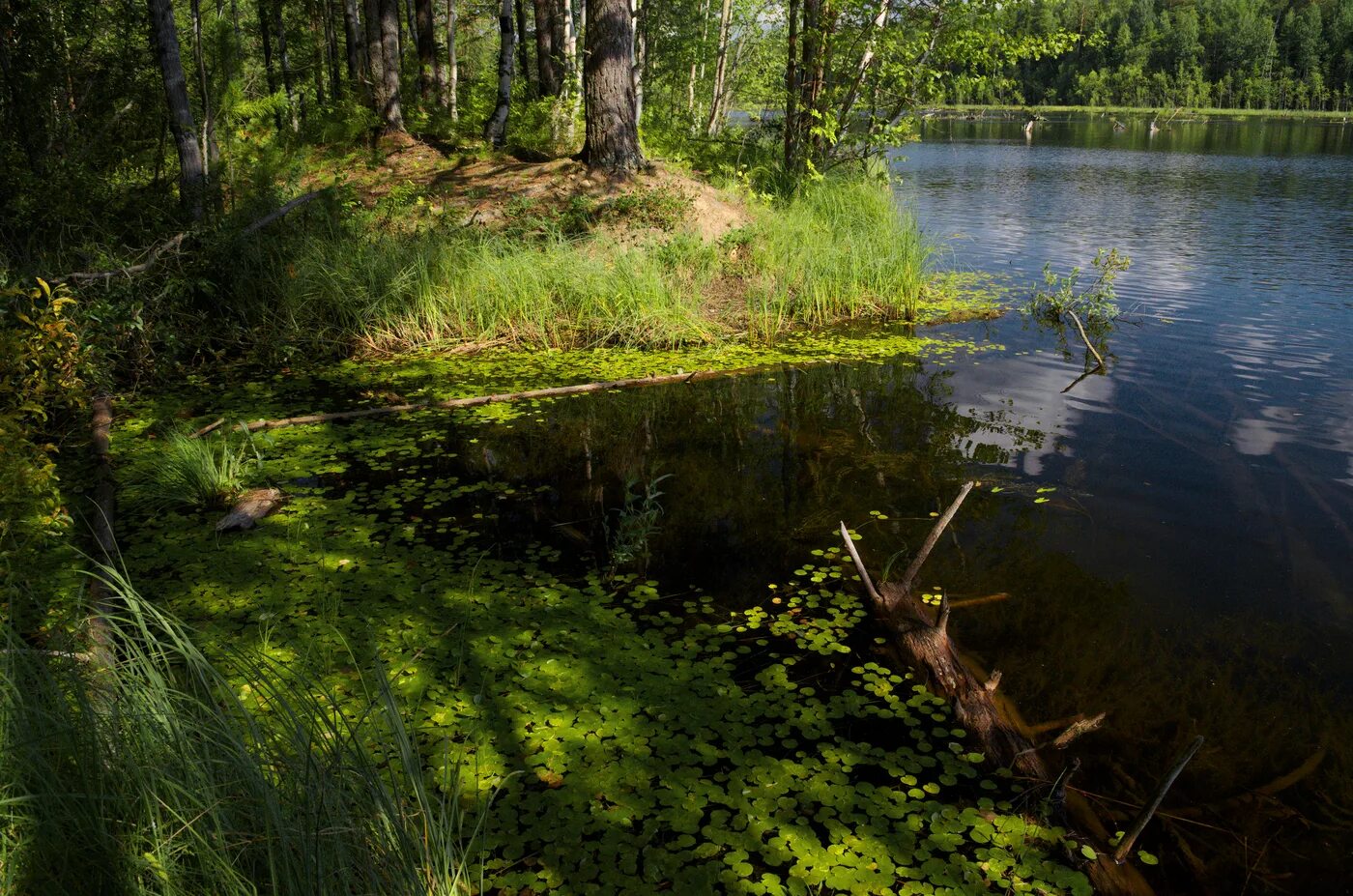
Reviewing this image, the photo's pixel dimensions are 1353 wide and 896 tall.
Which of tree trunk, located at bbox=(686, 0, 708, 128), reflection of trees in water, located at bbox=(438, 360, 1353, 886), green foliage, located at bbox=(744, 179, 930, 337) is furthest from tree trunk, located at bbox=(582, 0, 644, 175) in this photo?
tree trunk, located at bbox=(686, 0, 708, 128)

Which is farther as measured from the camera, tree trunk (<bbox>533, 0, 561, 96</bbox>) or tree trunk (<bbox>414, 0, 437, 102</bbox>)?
tree trunk (<bbox>414, 0, 437, 102</bbox>)

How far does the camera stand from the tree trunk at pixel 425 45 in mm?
16672

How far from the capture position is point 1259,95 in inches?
3219

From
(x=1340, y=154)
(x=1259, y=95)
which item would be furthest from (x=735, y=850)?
(x=1259, y=95)

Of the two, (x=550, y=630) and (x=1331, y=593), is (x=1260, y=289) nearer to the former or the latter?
(x=1331, y=593)

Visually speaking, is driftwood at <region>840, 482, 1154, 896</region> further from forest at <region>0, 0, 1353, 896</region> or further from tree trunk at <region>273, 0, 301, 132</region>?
tree trunk at <region>273, 0, 301, 132</region>

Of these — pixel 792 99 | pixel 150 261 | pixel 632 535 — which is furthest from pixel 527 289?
pixel 792 99

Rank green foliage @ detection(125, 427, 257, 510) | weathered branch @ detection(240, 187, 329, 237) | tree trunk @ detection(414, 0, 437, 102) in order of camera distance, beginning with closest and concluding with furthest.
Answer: green foliage @ detection(125, 427, 257, 510) → weathered branch @ detection(240, 187, 329, 237) → tree trunk @ detection(414, 0, 437, 102)

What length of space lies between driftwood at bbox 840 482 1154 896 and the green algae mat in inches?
3.5

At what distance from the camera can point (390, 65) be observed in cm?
1509

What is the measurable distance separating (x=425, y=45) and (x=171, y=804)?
18918 millimetres

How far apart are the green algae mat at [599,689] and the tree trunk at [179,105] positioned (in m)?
4.24

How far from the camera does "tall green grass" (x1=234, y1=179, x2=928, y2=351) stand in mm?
8734

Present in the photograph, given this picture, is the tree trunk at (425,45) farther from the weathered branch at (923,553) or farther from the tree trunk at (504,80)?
the weathered branch at (923,553)
